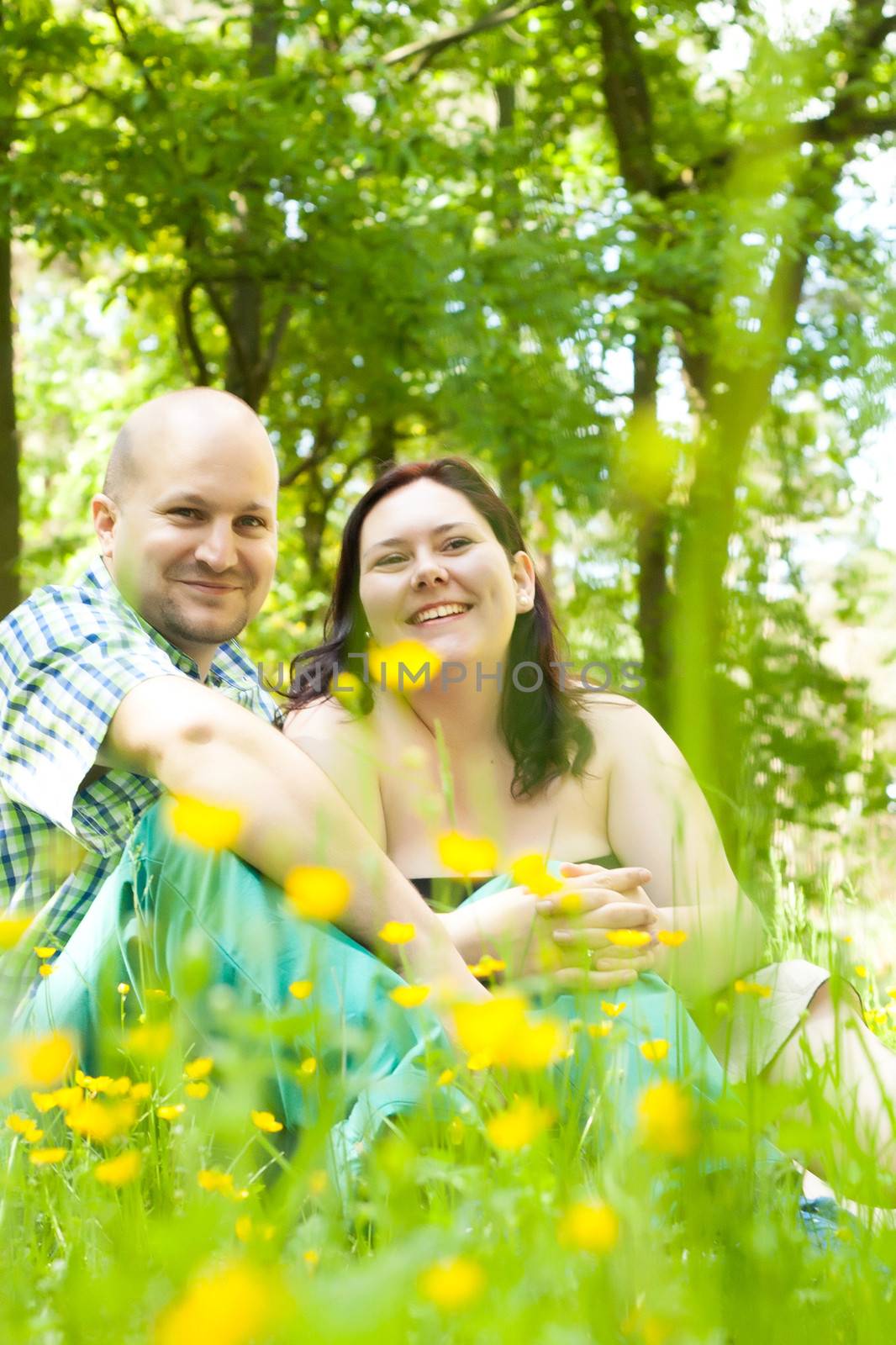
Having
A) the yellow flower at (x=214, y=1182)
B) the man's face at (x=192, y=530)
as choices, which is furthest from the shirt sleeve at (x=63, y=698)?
the yellow flower at (x=214, y=1182)

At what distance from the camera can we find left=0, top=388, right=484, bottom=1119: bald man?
1.47m

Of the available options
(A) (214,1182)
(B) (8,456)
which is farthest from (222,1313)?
(B) (8,456)

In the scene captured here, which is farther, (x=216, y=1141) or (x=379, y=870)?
(x=379, y=870)

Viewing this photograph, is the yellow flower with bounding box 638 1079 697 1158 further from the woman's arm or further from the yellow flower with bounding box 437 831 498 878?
the yellow flower with bounding box 437 831 498 878

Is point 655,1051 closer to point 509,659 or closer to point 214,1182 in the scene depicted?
point 214,1182

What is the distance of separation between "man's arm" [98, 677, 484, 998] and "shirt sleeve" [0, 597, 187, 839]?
0.51ft

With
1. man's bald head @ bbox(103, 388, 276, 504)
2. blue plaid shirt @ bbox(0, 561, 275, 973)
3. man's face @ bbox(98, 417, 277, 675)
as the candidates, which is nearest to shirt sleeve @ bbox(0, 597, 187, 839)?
blue plaid shirt @ bbox(0, 561, 275, 973)

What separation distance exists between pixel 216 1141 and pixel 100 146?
472cm

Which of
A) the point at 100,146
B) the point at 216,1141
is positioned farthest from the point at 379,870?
the point at 100,146

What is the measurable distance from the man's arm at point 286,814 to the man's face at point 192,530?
61 cm

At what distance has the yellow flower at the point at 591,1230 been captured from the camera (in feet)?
2.20

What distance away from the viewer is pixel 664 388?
0.67 m

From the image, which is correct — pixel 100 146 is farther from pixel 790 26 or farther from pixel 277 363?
pixel 790 26

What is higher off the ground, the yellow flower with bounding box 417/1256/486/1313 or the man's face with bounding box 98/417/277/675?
the man's face with bounding box 98/417/277/675
